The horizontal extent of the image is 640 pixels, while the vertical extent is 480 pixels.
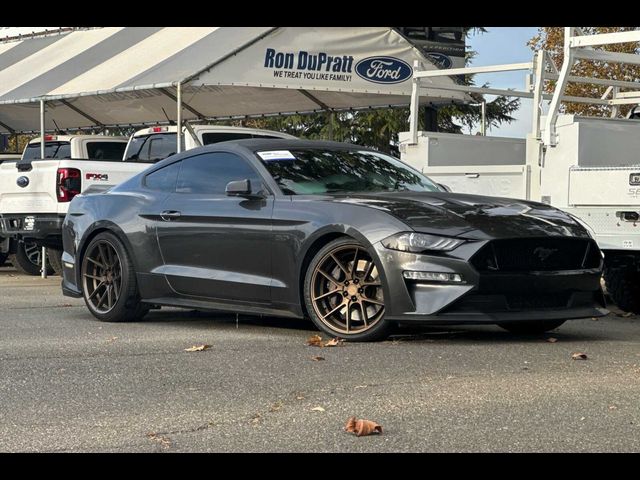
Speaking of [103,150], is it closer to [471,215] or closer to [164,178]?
[164,178]

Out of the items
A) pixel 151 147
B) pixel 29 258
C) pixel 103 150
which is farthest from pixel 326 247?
pixel 103 150

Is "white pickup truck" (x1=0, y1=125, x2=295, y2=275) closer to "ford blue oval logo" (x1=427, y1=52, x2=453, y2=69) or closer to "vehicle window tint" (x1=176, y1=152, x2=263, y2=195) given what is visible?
"ford blue oval logo" (x1=427, y1=52, x2=453, y2=69)

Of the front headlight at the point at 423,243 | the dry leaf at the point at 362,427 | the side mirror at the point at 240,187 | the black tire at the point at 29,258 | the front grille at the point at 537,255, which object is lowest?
the black tire at the point at 29,258

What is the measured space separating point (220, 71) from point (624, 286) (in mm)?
7532

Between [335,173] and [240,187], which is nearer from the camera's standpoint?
[240,187]

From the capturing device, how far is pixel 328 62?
1752 cm

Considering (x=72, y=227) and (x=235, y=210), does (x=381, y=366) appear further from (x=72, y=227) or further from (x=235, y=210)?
(x=72, y=227)

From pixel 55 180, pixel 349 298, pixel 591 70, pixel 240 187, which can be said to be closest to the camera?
pixel 349 298

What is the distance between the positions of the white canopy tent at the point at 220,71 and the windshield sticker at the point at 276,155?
6.31m

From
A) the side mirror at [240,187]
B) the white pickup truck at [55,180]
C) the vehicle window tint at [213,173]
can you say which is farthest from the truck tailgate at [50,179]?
the side mirror at [240,187]

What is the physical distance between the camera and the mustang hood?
298 inches

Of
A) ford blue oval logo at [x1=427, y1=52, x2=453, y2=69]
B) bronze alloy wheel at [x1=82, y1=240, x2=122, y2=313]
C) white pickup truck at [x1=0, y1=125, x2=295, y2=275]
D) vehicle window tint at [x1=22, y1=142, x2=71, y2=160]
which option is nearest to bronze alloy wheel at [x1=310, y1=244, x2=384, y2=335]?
bronze alloy wheel at [x1=82, y1=240, x2=122, y2=313]

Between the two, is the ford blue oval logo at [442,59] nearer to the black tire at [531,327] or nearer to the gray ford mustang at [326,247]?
the gray ford mustang at [326,247]

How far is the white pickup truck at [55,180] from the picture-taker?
14742mm
